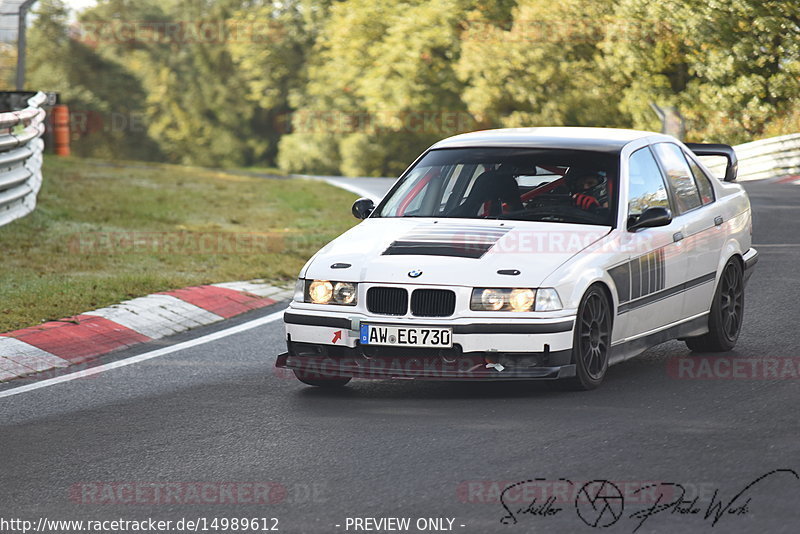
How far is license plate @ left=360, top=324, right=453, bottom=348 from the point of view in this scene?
7.48m

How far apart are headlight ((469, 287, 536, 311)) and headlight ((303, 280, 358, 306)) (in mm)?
751

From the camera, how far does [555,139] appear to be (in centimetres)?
891

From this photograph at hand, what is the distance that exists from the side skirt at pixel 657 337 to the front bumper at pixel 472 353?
2.23ft

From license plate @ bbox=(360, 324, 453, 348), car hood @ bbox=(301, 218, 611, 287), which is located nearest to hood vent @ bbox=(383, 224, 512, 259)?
car hood @ bbox=(301, 218, 611, 287)

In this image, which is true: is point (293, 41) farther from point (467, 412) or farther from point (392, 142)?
point (467, 412)

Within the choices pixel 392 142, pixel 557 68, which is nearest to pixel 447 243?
pixel 557 68

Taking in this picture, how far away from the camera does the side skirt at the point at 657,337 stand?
8148 mm

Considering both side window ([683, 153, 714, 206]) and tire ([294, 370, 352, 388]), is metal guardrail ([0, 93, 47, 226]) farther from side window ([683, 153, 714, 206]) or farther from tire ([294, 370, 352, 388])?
side window ([683, 153, 714, 206])

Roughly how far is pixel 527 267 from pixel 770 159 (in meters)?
20.3

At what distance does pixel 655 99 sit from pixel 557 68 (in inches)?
262

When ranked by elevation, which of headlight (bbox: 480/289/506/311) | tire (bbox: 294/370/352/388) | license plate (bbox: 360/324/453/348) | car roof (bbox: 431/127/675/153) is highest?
car roof (bbox: 431/127/675/153)

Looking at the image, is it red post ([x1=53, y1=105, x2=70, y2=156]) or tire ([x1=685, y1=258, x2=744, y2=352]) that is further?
red post ([x1=53, y1=105, x2=70, y2=156])

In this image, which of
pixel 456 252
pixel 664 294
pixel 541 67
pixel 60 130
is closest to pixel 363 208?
pixel 456 252
